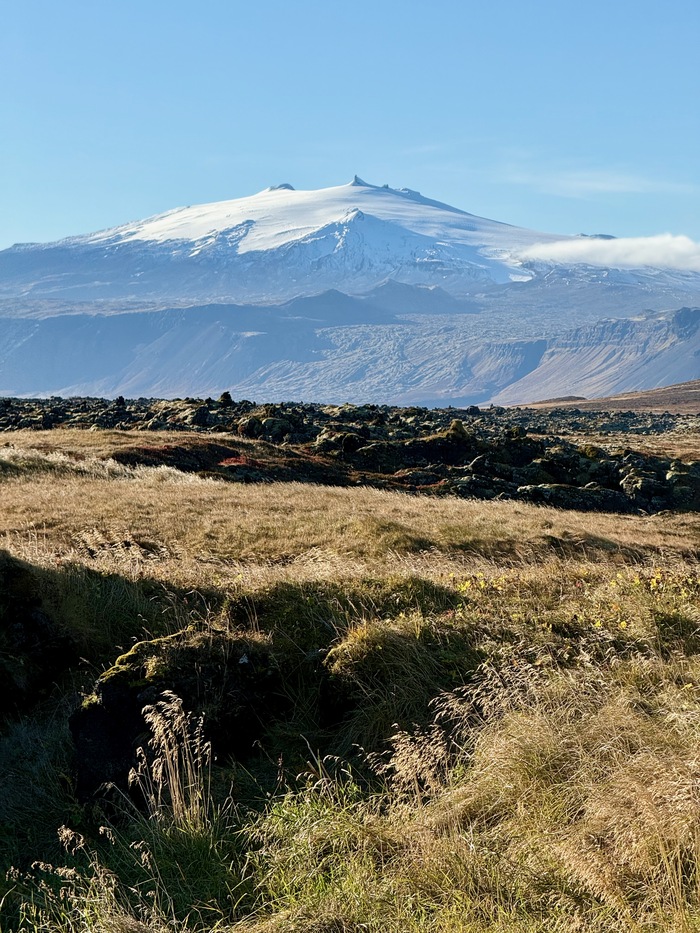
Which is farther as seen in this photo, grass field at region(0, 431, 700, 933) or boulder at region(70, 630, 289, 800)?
boulder at region(70, 630, 289, 800)

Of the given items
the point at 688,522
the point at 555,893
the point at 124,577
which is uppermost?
the point at 124,577

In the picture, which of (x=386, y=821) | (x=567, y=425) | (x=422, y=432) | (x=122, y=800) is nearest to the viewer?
(x=386, y=821)

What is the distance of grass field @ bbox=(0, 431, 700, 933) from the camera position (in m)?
5.90

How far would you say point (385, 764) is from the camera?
26.0 feet

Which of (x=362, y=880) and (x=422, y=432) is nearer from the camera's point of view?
(x=362, y=880)

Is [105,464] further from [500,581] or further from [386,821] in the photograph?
[386,821]

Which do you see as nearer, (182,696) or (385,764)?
(385,764)

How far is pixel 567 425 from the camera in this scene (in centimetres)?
9494

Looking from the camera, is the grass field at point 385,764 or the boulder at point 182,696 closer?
the grass field at point 385,764

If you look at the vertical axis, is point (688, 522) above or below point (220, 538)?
below

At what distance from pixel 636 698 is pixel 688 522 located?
2577 centimetres

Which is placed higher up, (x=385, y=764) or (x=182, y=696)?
(x=182, y=696)

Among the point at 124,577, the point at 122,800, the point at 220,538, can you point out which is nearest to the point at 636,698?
the point at 122,800

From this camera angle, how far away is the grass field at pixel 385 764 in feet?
19.4
